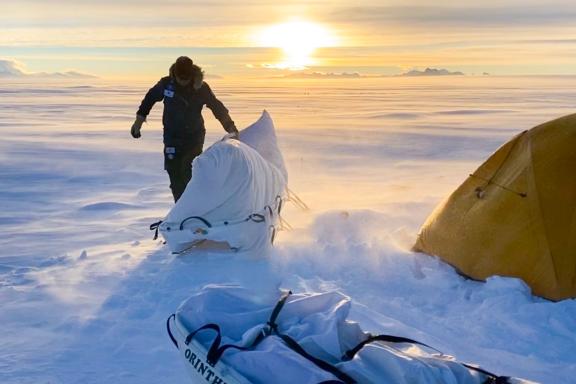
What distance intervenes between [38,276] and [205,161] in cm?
144

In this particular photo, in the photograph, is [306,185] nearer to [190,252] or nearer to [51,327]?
[190,252]

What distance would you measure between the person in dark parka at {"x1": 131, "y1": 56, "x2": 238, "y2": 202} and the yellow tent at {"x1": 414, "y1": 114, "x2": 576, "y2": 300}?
90.6 inches

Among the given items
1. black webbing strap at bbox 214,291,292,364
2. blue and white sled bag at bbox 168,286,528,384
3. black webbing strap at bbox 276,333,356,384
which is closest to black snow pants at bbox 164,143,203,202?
blue and white sled bag at bbox 168,286,528,384

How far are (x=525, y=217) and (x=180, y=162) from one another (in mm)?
2976

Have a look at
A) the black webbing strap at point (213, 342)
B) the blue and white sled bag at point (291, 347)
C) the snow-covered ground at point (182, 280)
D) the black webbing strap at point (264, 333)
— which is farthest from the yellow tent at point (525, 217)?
the black webbing strap at point (213, 342)

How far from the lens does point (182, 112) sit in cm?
537

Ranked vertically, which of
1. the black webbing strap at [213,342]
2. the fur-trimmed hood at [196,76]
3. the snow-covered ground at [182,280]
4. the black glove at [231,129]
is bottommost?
the snow-covered ground at [182,280]

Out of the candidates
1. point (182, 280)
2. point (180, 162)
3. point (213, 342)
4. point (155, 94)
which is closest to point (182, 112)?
point (155, 94)

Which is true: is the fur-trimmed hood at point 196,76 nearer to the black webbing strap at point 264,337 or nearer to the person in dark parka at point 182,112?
the person in dark parka at point 182,112

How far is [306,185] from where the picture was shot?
8.22 m

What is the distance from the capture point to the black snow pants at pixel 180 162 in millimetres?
5480

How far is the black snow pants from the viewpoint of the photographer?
5480 mm

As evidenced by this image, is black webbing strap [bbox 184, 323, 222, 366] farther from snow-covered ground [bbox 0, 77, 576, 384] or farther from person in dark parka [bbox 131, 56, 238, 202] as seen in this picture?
person in dark parka [bbox 131, 56, 238, 202]

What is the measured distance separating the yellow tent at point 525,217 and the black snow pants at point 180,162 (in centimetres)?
234
